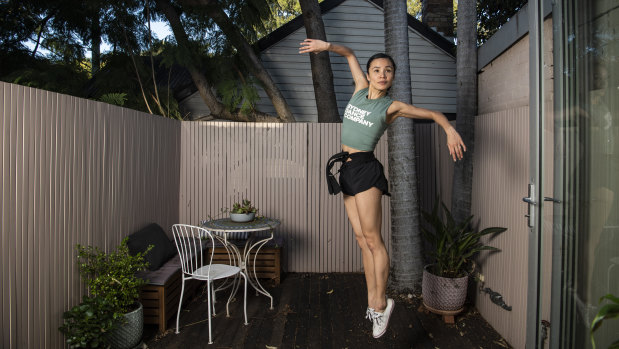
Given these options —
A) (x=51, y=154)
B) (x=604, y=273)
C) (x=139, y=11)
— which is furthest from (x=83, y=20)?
(x=604, y=273)

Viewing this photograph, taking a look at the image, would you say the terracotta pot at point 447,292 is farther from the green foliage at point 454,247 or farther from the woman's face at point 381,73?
the woman's face at point 381,73

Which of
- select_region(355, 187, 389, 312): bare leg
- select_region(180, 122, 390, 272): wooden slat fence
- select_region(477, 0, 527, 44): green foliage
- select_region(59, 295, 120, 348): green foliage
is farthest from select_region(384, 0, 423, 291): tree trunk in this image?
select_region(477, 0, 527, 44): green foliage

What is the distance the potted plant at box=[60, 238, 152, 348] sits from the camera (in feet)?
9.15

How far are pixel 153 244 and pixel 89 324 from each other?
4.13 ft

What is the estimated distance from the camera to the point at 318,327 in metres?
3.70

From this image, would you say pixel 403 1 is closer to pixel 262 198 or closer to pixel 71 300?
pixel 262 198

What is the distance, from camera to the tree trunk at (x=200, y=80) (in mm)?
6174

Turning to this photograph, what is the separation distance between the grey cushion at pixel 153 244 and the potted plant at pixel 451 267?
2.49m

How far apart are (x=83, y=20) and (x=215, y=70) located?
106 inches

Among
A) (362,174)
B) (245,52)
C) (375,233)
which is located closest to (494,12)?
(245,52)

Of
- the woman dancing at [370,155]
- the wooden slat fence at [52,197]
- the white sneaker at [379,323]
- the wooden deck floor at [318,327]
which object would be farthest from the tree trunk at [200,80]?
the white sneaker at [379,323]

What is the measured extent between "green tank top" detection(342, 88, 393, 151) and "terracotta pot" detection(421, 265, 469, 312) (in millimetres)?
1598

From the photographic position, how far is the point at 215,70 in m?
6.41

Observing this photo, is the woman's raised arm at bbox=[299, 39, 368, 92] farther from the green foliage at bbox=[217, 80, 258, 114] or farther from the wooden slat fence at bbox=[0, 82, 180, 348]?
the green foliage at bbox=[217, 80, 258, 114]
